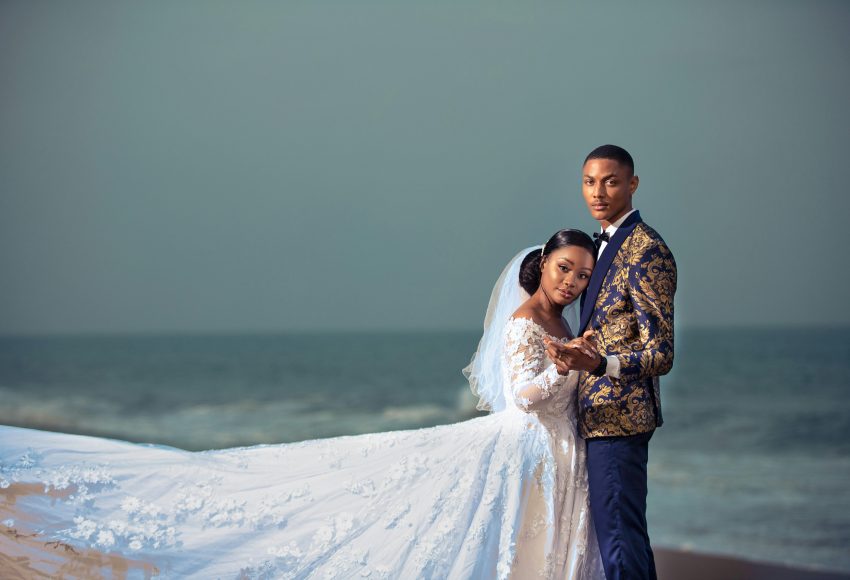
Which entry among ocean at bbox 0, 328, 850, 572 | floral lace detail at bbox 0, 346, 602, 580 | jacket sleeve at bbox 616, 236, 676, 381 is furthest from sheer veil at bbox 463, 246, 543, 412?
ocean at bbox 0, 328, 850, 572

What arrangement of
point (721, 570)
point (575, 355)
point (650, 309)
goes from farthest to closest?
1. point (721, 570)
2. point (650, 309)
3. point (575, 355)

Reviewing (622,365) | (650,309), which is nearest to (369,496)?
(622,365)

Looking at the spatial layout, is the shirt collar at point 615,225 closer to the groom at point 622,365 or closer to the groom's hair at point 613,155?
the groom at point 622,365

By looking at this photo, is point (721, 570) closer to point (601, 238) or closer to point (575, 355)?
point (601, 238)

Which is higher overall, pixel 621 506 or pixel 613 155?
pixel 613 155

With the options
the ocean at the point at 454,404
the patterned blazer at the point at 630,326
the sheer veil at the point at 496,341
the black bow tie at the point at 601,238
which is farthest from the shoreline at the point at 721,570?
the ocean at the point at 454,404

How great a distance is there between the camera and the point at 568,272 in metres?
2.62

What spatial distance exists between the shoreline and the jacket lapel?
2.18 meters

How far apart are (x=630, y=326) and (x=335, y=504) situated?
946mm

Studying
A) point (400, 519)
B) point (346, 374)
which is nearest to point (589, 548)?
point (400, 519)

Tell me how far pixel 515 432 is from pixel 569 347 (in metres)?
0.41

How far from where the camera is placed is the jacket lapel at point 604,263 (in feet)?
8.29

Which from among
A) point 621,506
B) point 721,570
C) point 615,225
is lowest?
point 721,570

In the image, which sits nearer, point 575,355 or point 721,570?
point 575,355
